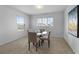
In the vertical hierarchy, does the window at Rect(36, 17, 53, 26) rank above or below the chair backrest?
above

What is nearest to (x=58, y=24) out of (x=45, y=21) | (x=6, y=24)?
(x=45, y=21)

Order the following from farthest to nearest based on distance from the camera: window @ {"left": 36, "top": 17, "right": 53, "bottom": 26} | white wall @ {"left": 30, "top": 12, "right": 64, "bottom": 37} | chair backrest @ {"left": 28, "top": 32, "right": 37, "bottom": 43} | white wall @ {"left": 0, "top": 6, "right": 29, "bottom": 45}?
window @ {"left": 36, "top": 17, "right": 53, "bottom": 26}, white wall @ {"left": 30, "top": 12, "right": 64, "bottom": 37}, white wall @ {"left": 0, "top": 6, "right": 29, "bottom": 45}, chair backrest @ {"left": 28, "top": 32, "right": 37, "bottom": 43}

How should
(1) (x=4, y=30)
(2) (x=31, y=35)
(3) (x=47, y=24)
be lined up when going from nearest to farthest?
(2) (x=31, y=35)
(1) (x=4, y=30)
(3) (x=47, y=24)

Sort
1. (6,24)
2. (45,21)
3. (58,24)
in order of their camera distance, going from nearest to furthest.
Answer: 1. (6,24)
2. (58,24)
3. (45,21)

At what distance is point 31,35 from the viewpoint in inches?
154

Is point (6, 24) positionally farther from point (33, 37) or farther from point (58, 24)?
point (58, 24)

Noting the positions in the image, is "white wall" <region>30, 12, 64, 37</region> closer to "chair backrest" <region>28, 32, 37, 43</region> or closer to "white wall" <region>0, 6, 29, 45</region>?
"white wall" <region>0, 6, 29, 45</region>

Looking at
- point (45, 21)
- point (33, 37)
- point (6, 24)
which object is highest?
point (45, 21)

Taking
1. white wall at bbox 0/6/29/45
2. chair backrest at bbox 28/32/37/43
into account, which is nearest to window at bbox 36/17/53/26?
white wall at bbox 0/6/29/45

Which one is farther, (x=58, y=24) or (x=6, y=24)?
(x=58, y=24)

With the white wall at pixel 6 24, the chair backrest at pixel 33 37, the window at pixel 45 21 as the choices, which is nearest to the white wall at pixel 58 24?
the window at pixel 45 21
